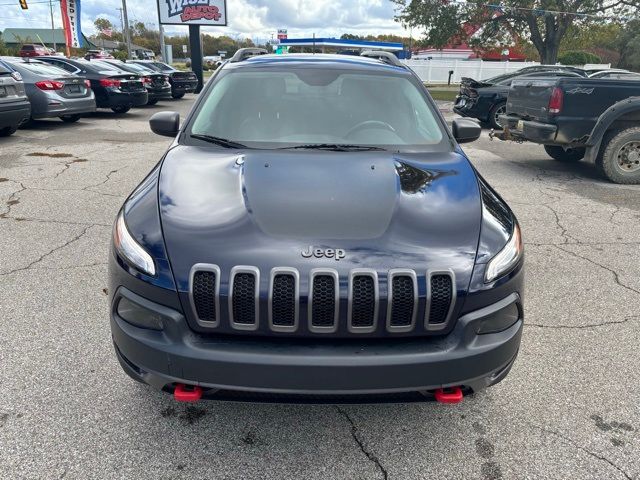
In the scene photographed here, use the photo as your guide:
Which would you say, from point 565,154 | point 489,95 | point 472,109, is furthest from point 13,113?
point 489,95

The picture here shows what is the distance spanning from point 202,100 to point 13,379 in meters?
2.07

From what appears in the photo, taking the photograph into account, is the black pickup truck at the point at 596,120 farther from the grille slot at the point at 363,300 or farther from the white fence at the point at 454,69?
the white fence at the point at 454,69

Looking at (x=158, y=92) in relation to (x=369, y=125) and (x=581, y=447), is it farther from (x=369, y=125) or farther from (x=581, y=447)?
(x=581, y=447)

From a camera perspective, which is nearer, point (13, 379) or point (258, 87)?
point (13, 379)

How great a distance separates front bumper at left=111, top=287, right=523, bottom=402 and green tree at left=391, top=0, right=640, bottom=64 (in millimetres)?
26026

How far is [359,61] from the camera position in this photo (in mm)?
3965

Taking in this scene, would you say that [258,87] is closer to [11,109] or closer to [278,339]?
[278,339]

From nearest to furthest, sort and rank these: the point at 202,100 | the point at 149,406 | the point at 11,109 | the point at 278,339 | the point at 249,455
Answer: the point at 278,339 < the point at 249,455 < the point at 149,406 < the point at 202,100 < the point at 11,109

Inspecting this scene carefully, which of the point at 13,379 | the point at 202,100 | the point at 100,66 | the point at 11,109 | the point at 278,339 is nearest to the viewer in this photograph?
the point at 278,339

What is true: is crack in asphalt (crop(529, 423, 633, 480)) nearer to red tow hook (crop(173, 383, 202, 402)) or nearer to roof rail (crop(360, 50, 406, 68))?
red tow hook (crop(173, 383, 202, 402))

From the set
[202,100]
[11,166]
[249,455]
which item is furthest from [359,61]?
[11,166]

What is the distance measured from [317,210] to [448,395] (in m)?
0.97

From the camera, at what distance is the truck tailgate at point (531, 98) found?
7391 mm

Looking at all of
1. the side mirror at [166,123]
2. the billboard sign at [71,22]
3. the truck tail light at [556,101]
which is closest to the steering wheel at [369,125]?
the side mirror at [166,123]
